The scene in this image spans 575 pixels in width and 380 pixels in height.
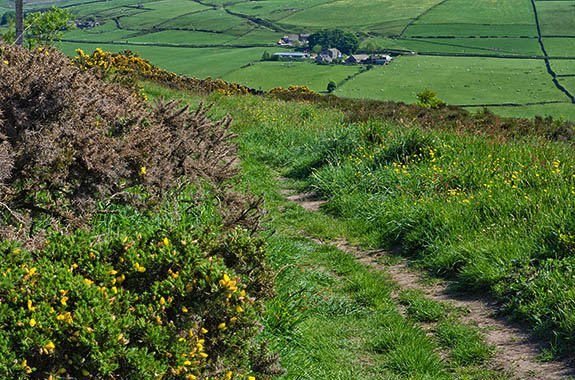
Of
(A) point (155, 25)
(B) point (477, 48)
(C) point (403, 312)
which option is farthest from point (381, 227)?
(A) point (155, 25)

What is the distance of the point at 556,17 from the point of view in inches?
4820

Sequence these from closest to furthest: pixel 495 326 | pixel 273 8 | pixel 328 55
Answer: pixel 495 326
pixel 328 55
pixel 273 8

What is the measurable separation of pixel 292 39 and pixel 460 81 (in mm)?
47877

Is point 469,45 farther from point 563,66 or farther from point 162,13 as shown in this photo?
point 162,13

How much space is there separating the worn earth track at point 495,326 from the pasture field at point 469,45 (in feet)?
352

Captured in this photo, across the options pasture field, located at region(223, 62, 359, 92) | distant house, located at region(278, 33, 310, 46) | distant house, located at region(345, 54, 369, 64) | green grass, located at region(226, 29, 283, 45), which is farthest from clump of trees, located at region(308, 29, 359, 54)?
pasture field, located at region(223, 62, 359, 92)

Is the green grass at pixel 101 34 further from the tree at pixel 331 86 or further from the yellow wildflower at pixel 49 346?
the yellow wildflower at pixel 49 346

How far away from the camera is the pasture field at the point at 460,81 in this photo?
2970 inches

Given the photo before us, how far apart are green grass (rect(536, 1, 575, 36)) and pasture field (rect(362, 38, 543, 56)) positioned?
8507 millimetres

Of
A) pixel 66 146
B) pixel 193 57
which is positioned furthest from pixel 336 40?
pixel 66 146

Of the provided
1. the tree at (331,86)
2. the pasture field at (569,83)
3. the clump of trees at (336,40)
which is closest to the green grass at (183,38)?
the clump of trees at (336,40)

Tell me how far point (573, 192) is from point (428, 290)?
253cm

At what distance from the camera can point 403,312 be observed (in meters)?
5.63

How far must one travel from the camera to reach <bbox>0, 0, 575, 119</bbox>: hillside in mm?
78812
